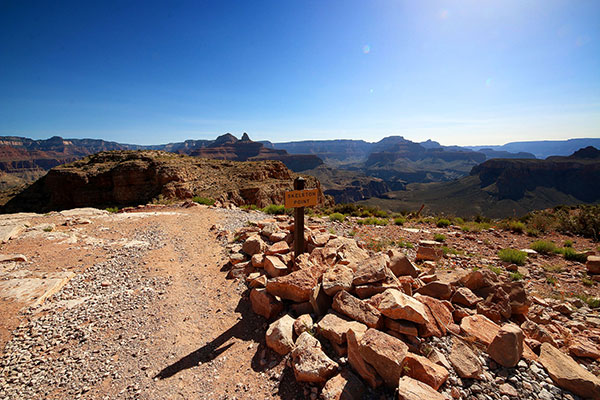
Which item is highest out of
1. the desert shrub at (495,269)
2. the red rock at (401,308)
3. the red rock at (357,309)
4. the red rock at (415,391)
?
the red rock at (401,308)

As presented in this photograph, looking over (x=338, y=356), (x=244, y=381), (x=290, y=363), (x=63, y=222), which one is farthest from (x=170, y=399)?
(x=63, y=222)

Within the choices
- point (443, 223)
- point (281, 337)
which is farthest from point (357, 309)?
point (443, 223)

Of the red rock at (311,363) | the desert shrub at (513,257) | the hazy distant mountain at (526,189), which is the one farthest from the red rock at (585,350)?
→ the hazy distant mountain at (526,189)

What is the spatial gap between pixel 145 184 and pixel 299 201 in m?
34.9

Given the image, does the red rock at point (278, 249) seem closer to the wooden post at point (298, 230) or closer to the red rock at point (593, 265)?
the wooden post at point (298, 230)

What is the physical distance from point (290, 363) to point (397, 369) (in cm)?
149

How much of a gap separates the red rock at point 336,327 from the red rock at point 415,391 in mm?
798

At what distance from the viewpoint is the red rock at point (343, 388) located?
2875 millimetres

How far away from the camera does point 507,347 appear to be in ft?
10.5

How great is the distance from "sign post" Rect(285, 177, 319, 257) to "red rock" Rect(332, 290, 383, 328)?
2.02m

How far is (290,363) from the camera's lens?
3541mm

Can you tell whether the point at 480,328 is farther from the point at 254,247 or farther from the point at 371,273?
the point at 254,247

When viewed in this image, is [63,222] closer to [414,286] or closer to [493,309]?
[414,286]

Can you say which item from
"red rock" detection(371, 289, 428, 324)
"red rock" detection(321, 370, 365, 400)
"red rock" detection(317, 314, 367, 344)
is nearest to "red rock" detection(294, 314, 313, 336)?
"red rock" detection(317, 314, 367, 344)
